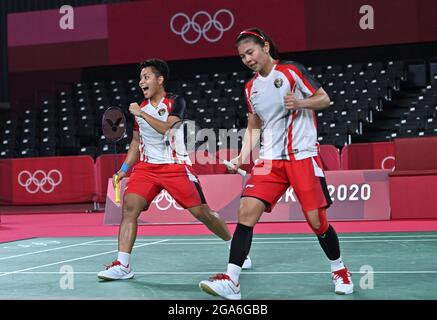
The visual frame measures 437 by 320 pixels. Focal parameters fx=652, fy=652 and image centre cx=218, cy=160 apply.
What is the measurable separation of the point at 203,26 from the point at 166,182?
14.4m

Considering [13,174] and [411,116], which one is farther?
[411,116]

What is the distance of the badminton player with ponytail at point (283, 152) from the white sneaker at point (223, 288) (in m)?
0.05

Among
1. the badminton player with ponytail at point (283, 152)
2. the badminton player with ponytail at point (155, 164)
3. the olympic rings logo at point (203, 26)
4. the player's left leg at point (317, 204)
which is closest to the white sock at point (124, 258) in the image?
the badminton player with ponytail at point (155, 164)

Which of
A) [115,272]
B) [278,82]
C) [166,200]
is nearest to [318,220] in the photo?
[278,82]

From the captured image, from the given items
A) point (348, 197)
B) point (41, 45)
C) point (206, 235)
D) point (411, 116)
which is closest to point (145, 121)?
point (206, 235)

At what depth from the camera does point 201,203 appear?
518 cm

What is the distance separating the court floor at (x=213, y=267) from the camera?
4207mm

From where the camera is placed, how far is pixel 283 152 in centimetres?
410

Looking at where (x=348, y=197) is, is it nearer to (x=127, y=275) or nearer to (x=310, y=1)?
(x=127, y=275)

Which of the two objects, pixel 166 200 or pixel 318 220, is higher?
pixel 318 220

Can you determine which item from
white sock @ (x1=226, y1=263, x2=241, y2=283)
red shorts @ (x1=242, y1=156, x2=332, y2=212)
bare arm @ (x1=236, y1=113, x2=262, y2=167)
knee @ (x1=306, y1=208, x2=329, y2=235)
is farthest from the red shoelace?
bare arm @ (x1=236, y1=113, x2=262, y2=167)

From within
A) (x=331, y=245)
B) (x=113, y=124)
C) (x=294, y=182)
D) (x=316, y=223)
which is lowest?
(x=331, y=245)

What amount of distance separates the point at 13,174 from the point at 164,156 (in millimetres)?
9483

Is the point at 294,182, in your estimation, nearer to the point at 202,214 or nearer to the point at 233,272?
the point at 233,272
